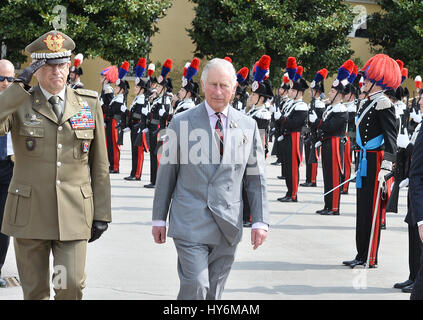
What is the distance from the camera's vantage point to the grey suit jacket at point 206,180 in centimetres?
407

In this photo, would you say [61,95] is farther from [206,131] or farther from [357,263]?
[357,263]

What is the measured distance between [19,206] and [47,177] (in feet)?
0.73

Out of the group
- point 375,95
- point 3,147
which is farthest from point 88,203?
point 375,95

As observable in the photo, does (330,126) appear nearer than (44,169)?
No

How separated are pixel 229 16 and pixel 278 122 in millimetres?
16854

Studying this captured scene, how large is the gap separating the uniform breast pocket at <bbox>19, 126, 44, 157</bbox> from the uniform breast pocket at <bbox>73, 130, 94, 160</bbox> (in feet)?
0.61

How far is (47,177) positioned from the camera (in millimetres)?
3992

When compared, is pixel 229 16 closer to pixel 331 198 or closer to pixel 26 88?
pixel 331 198

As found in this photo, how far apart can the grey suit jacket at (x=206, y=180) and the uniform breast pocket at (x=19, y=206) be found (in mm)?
711

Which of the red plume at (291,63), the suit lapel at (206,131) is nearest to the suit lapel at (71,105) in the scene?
the suit lapel at (206,131)

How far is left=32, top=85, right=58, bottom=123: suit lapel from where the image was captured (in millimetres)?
4008

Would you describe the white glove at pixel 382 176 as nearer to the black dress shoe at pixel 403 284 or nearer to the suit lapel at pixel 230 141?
the black dress shoe at pixel 403 284

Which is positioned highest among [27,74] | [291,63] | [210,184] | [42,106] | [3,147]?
[291,63]

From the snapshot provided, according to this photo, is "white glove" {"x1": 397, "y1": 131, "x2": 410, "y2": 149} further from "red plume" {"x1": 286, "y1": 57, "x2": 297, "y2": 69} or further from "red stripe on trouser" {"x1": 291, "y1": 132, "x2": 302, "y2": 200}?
"red plume" {"x1": 286, "y1": 57, "x2": 297, "y2": 69}
